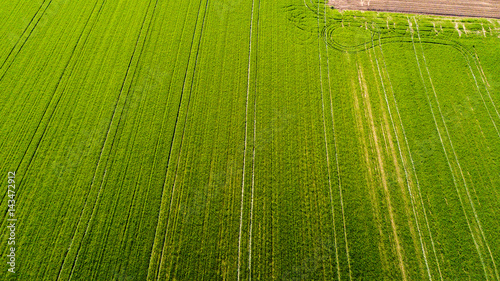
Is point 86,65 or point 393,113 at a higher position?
point 86,65

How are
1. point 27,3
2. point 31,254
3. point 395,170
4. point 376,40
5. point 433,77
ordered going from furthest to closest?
point 27,3
point 376,40
point 433,77
point 395,170
point 31,254

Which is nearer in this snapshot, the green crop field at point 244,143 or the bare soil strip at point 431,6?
the green crop field at point 244,143

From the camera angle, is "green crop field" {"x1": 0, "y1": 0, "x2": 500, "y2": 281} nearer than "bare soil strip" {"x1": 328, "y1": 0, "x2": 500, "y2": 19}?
Yes

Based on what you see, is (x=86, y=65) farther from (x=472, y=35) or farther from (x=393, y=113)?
(x=472, y=35)

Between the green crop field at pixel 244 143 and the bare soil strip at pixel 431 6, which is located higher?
the bare soil strip at pixel 431 6

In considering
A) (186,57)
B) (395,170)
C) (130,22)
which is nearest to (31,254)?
(186,57)
